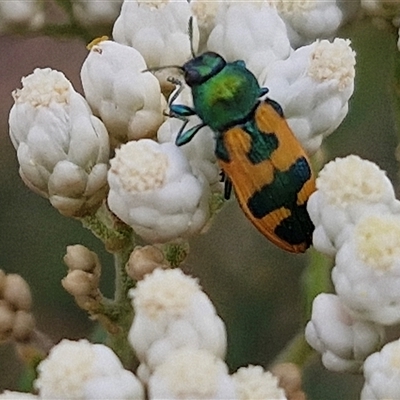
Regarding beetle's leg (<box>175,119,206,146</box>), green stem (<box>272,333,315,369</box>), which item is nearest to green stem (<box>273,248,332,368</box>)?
green stem (<box>272,333,315,369</box>)

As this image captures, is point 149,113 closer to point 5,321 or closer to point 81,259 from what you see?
point 81,259

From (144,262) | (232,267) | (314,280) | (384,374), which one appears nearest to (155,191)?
(144,262)

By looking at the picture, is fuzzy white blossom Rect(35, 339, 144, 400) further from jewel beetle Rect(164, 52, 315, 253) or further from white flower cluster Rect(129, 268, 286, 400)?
jewel beetle Rect(164, 52, 315, 253)

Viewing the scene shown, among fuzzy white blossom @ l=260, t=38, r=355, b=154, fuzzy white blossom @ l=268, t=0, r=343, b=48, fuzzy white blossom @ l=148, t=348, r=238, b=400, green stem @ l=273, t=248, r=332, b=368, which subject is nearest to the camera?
fuzzy white blossom @ l=148, t=348, r=238, b=400

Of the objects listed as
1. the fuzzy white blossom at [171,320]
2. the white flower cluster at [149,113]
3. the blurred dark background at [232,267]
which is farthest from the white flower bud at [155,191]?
the blurred dark background at [232,267]

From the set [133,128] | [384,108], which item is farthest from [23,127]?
[384,108]
